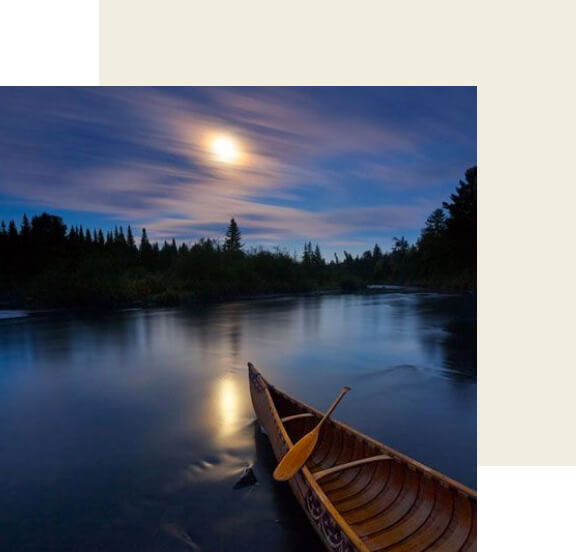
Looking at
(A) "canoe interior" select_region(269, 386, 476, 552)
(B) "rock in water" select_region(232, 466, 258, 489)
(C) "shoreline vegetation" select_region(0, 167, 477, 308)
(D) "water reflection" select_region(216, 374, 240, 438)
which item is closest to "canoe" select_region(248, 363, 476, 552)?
(A) "canoe interior" select_region(269, 386, 476, 552)

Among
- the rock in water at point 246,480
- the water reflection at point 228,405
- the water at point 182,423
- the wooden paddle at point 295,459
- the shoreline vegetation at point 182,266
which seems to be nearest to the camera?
the wooden paddle at point 295,459

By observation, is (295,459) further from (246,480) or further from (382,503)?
(246,480)

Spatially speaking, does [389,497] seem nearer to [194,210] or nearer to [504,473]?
[504,473]

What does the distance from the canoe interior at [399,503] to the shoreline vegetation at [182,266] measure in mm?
1971

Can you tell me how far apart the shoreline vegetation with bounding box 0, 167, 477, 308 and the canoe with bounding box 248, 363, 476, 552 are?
197cm

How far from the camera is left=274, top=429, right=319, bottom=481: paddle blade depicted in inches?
58.9

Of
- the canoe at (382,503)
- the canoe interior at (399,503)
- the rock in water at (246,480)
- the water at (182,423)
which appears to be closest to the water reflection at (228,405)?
the water at (182,423)

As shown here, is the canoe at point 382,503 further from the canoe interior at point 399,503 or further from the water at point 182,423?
the water at point 182,423

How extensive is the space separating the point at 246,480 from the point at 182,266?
44.8 feet

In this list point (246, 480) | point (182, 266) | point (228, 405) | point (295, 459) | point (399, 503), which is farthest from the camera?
point (182, 266)

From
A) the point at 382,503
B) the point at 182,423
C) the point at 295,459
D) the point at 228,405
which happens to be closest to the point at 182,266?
the point at 228,405

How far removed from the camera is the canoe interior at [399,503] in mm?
1245

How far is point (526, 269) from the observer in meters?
1.32

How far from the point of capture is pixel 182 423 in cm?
295
